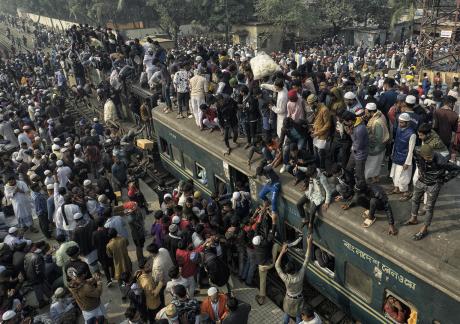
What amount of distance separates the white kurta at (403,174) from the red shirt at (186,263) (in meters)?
4.06

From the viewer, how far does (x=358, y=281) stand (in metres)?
7.23

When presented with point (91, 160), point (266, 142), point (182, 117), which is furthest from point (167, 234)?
point (91, 160)

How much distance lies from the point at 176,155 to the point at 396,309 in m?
8.36

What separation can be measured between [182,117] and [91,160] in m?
3.54

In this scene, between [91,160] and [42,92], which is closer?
[91,160]

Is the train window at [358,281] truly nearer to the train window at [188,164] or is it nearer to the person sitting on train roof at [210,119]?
the person sitting on train roof at [210,119]

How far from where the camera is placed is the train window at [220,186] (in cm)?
1059

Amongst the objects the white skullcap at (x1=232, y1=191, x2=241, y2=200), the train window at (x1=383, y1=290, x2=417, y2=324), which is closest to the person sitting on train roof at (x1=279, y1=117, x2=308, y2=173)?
the white skullcap at (x1=232, y1=191, x2=241, y2=200)

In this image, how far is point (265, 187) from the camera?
858cm

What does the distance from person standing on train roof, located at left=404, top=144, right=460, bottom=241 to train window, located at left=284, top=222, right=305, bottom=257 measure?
251cm

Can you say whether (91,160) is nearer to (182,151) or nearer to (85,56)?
(182,151)

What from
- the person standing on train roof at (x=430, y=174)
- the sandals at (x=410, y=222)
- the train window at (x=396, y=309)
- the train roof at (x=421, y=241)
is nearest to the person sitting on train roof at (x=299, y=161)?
the train roof at (x=421, y=241)

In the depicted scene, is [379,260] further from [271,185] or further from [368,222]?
[271,185]

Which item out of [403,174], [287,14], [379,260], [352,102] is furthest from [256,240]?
[287,14]
